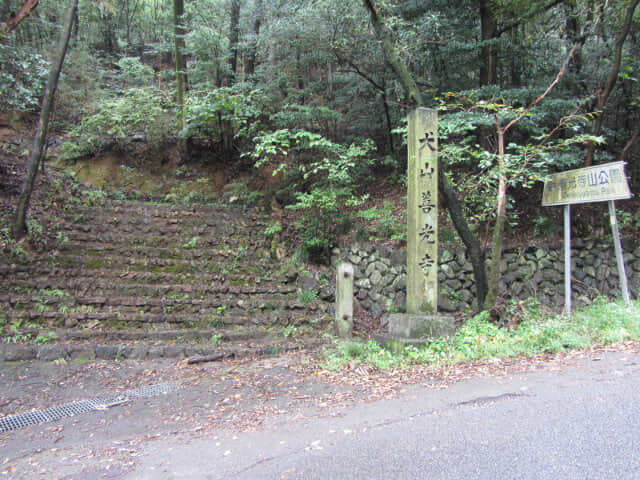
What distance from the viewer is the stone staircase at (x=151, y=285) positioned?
23.9 ft

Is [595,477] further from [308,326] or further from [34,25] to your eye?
[34,25]

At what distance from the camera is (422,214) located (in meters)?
6.04

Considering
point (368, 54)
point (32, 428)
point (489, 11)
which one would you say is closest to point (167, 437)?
point (32, 428)

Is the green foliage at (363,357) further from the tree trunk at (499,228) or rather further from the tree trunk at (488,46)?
the tree trunk at (488,46)

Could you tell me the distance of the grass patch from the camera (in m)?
4.74

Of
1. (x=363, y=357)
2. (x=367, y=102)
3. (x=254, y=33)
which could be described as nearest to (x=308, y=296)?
(x=363, y=357)

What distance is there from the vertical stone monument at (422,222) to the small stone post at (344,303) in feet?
5.89

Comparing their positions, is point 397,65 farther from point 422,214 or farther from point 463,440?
point 463,440

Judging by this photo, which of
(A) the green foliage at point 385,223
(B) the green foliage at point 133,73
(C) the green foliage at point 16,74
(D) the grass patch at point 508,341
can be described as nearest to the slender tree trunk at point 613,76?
(D) the grass patch at point 508,341

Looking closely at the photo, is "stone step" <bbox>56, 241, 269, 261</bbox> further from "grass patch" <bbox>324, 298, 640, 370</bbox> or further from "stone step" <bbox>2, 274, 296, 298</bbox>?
"grass patch" <bbox>324, 298, 640, 370</bbox>

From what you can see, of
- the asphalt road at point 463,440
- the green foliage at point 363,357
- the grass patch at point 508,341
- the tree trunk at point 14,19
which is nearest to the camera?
the asphalt road at point 463,440

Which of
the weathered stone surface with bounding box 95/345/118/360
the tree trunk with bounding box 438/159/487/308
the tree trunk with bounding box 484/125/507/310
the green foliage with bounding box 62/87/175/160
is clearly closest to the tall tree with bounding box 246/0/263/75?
the green foliage with bounding box 62/87/175/160

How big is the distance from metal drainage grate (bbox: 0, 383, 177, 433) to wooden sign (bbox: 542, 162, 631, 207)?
6.42 metres

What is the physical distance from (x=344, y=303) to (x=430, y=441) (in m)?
4.96
